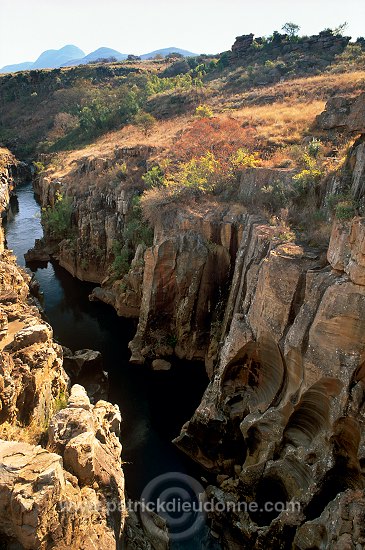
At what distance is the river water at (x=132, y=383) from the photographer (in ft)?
53.1

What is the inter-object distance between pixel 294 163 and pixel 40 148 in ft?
161

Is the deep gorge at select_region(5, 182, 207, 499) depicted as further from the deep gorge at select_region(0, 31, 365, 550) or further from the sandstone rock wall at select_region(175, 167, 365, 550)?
the sandstone rock wall at select_region(175, 167, 365, 550)

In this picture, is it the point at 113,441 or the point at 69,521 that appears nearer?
the point at 69,521

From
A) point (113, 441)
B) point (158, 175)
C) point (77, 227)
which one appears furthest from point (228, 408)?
point (77, 227)

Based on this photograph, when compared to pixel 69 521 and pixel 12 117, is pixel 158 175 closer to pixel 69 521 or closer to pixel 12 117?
pixel 69 521

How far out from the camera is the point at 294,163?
21.2 metres

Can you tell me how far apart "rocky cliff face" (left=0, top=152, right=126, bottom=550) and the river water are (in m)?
3.94

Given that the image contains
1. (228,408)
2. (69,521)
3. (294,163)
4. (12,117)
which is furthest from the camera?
(12,117)

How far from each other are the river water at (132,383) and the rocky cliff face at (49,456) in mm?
3944

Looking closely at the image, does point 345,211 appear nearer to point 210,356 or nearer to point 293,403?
point 293,403

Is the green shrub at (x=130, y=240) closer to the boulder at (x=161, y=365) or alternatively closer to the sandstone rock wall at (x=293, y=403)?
the boulder at (x=161, y=365)

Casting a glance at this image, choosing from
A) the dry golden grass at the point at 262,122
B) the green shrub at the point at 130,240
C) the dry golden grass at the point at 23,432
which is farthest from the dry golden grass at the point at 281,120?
the dry golden grass at the point at 23,432

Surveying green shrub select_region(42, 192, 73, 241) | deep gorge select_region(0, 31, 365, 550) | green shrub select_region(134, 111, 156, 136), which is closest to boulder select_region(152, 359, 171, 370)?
deep gorge select_region(0, 31, 365, 550)

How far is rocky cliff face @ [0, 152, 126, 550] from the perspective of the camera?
25.6 ft
